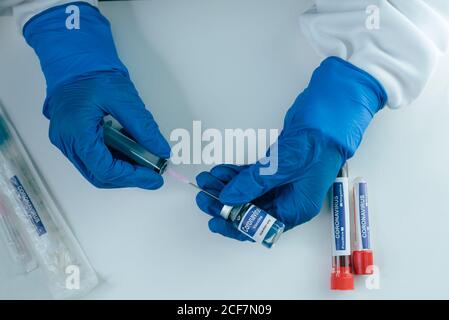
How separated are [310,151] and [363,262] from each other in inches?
8.9

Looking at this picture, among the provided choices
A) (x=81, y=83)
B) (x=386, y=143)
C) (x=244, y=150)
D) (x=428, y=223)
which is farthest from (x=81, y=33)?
(x=428, y=223)

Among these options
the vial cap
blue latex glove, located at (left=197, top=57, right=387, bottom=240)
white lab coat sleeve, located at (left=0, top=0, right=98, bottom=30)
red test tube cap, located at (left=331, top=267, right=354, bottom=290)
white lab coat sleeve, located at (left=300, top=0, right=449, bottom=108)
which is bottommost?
red test tube cap, located at (left=331, top=267, right=354, bottom=290)

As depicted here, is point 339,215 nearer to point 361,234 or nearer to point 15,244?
point 361,234

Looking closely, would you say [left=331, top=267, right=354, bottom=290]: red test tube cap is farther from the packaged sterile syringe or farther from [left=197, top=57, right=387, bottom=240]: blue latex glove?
the packaged sterile syringe

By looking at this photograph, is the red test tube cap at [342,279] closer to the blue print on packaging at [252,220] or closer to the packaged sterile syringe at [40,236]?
the blue print on packaging at [252,220]

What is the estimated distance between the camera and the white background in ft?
3.48

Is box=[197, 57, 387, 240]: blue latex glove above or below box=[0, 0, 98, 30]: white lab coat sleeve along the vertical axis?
below

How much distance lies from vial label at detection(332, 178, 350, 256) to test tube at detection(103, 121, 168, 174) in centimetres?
32

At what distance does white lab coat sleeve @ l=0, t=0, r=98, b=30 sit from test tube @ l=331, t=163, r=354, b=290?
0.58m

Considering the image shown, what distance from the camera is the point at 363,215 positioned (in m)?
1.06

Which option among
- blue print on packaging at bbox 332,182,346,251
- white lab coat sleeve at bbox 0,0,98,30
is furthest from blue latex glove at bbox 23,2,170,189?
blue print on packaging at bbox 332,182,346,251

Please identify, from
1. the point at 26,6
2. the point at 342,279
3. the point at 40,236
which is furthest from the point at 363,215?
the point at 26,6

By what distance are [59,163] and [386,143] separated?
2.04 ft

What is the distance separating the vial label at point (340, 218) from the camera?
3.40 feet
